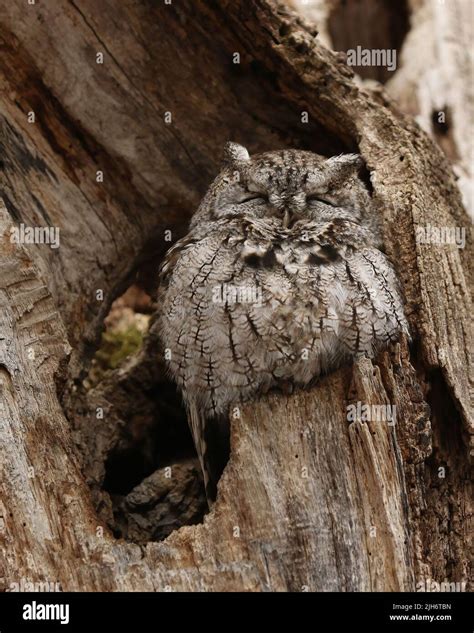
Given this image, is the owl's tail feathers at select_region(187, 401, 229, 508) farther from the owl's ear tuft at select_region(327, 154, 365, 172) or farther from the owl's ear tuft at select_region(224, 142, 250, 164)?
the owl's ear tuft at select_region(327, 154, 365, 172)

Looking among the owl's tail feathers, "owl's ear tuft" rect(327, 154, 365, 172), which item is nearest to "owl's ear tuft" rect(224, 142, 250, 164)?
"owl's ear tuft" rect(327, 154, 365, 172)

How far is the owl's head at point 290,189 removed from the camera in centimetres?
413

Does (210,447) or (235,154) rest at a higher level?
(235,154)

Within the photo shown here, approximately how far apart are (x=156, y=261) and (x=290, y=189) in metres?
1.40

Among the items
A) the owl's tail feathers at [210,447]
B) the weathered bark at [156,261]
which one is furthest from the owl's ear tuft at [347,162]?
the owl's tail feathers at [210,447]

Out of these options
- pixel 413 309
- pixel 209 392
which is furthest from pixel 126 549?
pixel 413 309

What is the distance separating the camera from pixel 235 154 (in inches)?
173

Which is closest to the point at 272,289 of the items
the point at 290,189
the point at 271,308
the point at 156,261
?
the point at 271,308

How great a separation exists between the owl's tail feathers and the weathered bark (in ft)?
1.59

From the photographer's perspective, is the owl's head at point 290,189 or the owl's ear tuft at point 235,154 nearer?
the owl's head at point 290,189

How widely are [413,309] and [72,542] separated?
5.89ft

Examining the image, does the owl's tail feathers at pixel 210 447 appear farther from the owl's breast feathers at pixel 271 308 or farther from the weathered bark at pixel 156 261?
the weathered bark at pixel 156 261

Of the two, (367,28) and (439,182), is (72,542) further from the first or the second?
(367,28)

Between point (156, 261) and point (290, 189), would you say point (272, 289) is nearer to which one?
point (290, 189)
